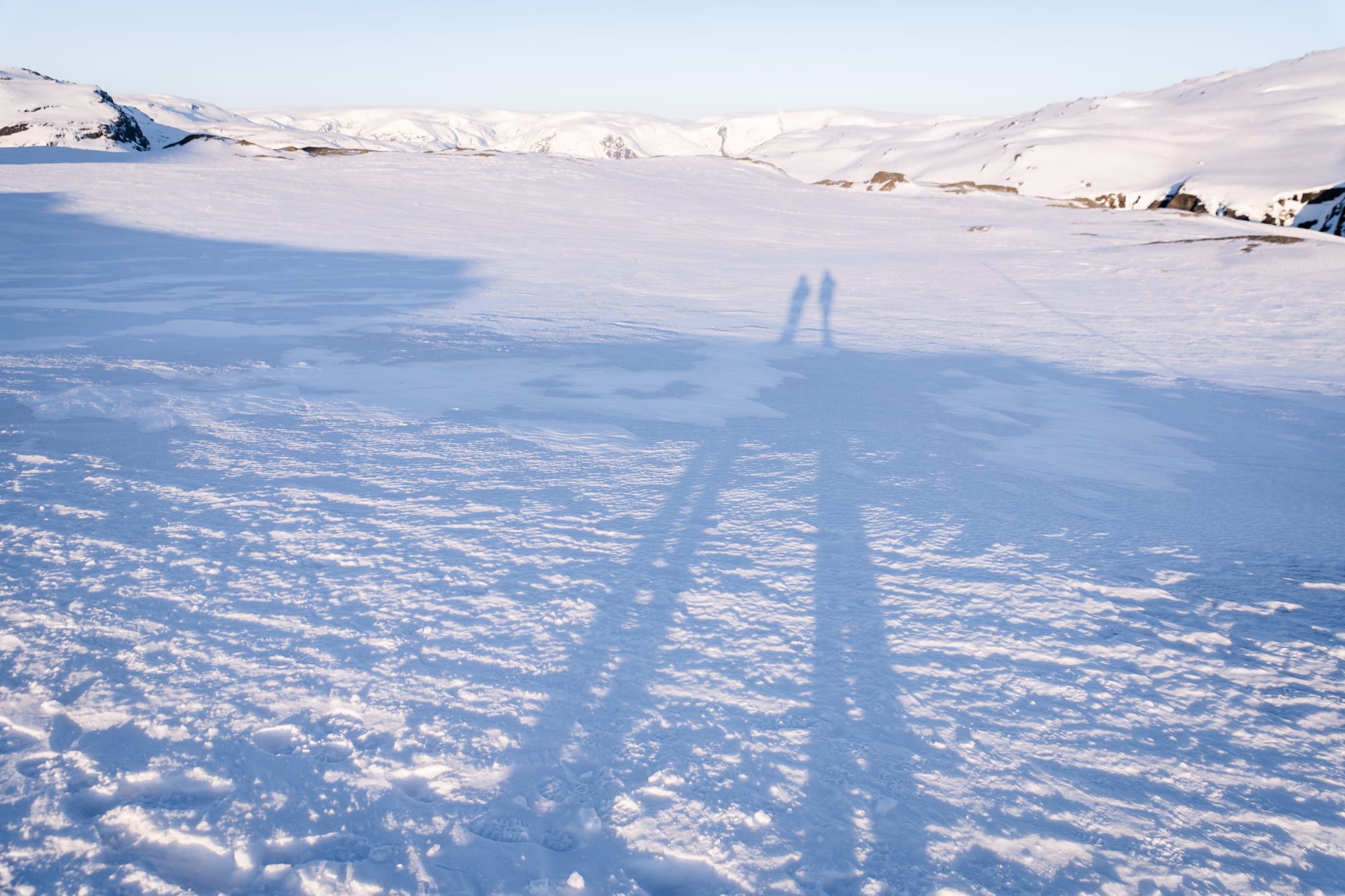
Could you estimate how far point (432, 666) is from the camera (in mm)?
1762

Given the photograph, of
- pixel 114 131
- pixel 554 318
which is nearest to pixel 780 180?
pixel 554 318

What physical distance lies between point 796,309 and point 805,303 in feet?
1.21

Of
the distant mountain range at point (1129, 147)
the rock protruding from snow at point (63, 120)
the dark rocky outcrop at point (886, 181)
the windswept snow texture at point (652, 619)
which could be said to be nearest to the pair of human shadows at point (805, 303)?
the windswept snow texture at point (652, 619)

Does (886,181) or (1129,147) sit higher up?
(1129,147)

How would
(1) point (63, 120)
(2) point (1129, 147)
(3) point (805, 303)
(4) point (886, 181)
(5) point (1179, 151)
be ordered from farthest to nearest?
(2) point (1129, 147) < (5) point (1179, 151) < (1) point (63, 120) < (4) point (886, 181) < (3) point (805, 303)

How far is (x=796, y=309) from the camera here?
7648 mm

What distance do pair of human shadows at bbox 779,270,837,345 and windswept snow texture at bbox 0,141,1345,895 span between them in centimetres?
106

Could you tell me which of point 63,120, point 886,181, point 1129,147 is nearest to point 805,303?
point 886,181

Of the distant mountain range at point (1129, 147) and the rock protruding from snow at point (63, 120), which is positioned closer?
the distant mountain range at point (1129, 147)

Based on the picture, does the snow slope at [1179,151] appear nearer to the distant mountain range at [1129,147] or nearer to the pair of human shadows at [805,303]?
the distant mountain range at [1129,147]

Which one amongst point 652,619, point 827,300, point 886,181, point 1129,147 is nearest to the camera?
point 652,619

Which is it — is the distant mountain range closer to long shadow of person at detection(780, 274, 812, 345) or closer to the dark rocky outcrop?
the dark rocky outcrop

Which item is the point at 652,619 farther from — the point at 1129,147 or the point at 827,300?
the point at 1129,147

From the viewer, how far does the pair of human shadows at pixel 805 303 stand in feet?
21.1
